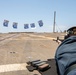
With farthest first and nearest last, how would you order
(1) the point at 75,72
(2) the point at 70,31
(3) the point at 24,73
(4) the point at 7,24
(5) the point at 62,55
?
(4) the point at 7,24 → (3) the point at 24,73 → (2) the point at 70,31 → (5) the point at 62,55 → (1) the point at 75,72

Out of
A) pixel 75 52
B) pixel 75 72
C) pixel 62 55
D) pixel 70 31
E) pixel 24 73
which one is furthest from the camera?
pixel 24 73

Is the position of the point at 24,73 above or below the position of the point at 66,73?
below

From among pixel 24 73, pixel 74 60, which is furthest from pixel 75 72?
pixel 24 73

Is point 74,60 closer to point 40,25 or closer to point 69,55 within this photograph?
point 69,55

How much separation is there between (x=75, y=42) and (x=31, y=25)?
282 feet

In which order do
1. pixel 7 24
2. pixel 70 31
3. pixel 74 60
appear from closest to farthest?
1. pixel 74 60
2. pixel 70 31
3. pixel 7 24

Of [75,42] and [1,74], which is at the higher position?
[75,42]

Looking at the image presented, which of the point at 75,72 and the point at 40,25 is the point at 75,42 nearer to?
the point at 75,72

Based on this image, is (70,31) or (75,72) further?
(70,31)

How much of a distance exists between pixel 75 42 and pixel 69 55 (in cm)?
27

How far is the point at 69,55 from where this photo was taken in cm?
198

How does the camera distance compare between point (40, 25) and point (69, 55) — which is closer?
point (69, 55)

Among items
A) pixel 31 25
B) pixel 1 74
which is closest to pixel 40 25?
Result: pixel 31 25

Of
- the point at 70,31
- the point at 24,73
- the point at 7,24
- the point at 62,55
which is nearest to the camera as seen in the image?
the point at 62,55
